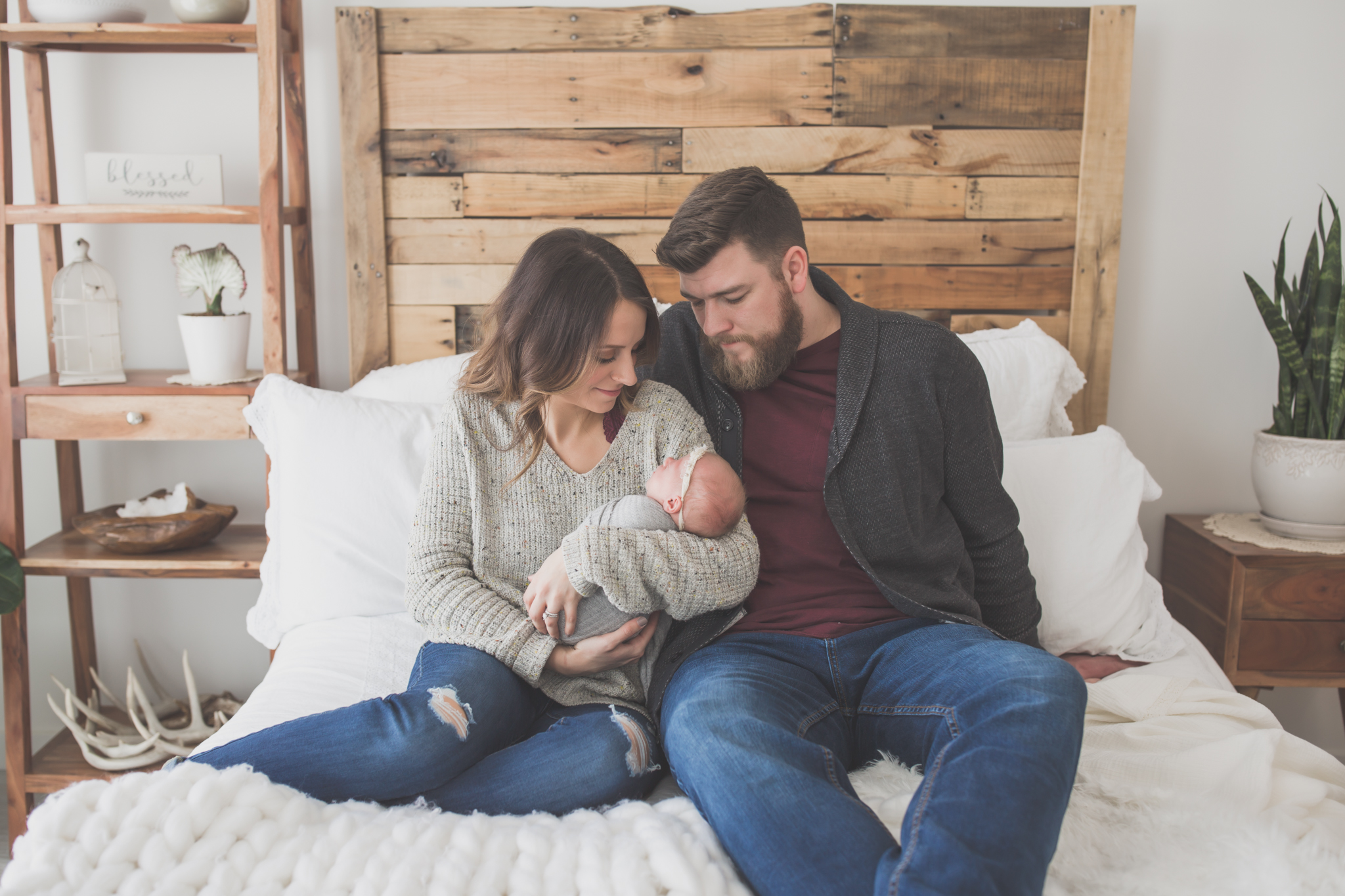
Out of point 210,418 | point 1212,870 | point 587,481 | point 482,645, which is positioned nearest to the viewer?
point 1212,870

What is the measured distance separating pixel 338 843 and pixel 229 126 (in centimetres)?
182

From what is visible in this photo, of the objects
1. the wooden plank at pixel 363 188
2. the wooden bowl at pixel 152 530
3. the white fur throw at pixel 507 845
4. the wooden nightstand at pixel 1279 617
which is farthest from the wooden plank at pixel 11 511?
the wooden nightstand at pixel 1279 617

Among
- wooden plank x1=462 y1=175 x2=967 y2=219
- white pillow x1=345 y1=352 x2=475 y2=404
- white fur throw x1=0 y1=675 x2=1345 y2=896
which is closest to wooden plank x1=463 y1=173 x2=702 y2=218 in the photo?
wooden plank x1=462 y1=175 x2=967 y2=219

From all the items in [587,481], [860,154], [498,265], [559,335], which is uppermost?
[860,154]

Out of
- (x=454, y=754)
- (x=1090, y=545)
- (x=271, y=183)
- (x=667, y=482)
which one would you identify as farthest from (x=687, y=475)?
(x=271, y=183)

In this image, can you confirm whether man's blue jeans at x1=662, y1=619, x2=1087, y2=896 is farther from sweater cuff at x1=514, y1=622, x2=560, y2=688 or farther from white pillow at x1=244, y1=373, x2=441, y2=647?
white pillow at x1=244, y1=373, x2=441, y2=647

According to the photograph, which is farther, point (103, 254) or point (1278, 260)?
point (103, 254)

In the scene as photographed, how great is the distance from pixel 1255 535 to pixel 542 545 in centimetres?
164

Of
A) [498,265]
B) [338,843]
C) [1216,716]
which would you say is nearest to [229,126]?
[498,265]

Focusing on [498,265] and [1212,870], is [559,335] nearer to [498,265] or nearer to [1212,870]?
[498,265]

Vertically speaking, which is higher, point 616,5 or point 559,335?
point 616,5

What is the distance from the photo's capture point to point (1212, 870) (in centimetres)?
96

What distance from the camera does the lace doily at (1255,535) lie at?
6.31ft

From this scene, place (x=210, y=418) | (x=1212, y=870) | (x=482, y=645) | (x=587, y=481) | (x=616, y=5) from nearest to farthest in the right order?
1. (x=1212, y=870)
2. (x=482, y=645)
3. (x=587, y=481)
4. (x=210, y=418)
5. (x=616, y=5)
